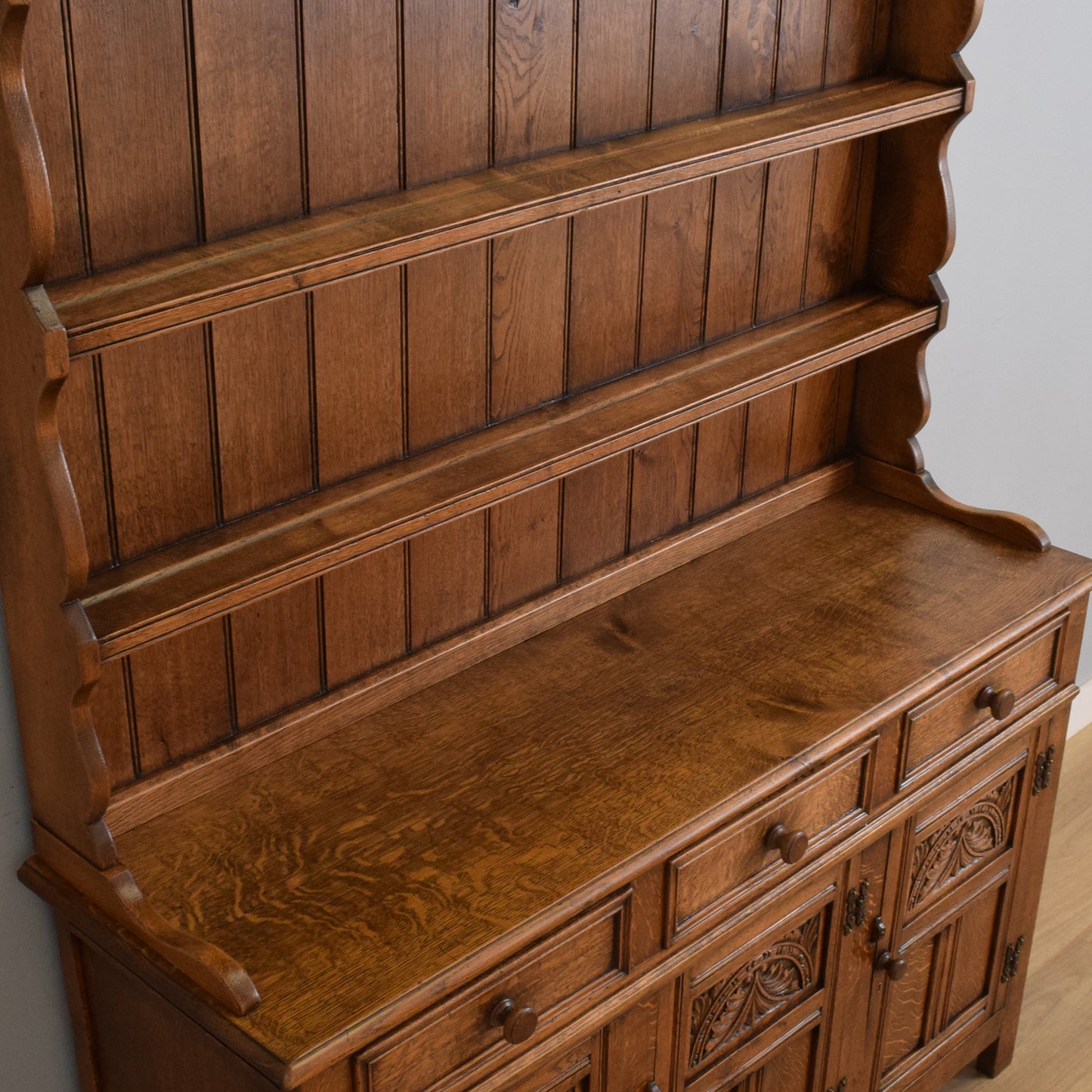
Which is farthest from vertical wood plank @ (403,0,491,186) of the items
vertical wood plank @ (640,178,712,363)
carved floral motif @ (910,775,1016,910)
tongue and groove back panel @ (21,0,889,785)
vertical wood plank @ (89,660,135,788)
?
carved floral motif @ (910,775,1016,910)

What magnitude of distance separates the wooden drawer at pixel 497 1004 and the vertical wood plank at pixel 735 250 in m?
0.94

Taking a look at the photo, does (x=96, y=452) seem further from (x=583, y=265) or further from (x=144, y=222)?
(x=583, y=265)

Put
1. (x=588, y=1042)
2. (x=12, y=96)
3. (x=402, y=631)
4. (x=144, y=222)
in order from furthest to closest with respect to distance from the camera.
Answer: (x=402, y=631) < (x=588, y=1042) < (x=144, y=222) < (x=12, y=96)

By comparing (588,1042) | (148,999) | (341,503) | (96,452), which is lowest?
(588,1042)

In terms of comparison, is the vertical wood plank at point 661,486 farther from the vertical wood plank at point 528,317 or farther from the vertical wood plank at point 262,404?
the vertical wood plank at point 262,404

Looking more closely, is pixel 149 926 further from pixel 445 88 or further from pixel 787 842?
pixel 445 88

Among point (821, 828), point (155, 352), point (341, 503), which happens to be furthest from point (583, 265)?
point (821, 828)

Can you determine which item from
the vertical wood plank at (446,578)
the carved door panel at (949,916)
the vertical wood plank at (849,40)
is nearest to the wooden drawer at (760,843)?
the carved door panel at (949,916)

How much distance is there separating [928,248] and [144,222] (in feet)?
4.38

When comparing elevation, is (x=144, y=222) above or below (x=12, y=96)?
below

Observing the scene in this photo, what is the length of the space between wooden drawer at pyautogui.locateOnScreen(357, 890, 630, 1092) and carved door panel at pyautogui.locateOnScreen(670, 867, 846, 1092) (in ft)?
0.69

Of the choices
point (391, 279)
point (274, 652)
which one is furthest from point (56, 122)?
point (274, 652)

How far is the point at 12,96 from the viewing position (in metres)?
1.35

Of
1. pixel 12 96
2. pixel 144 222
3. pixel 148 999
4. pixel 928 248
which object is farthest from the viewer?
pixel 928 248
